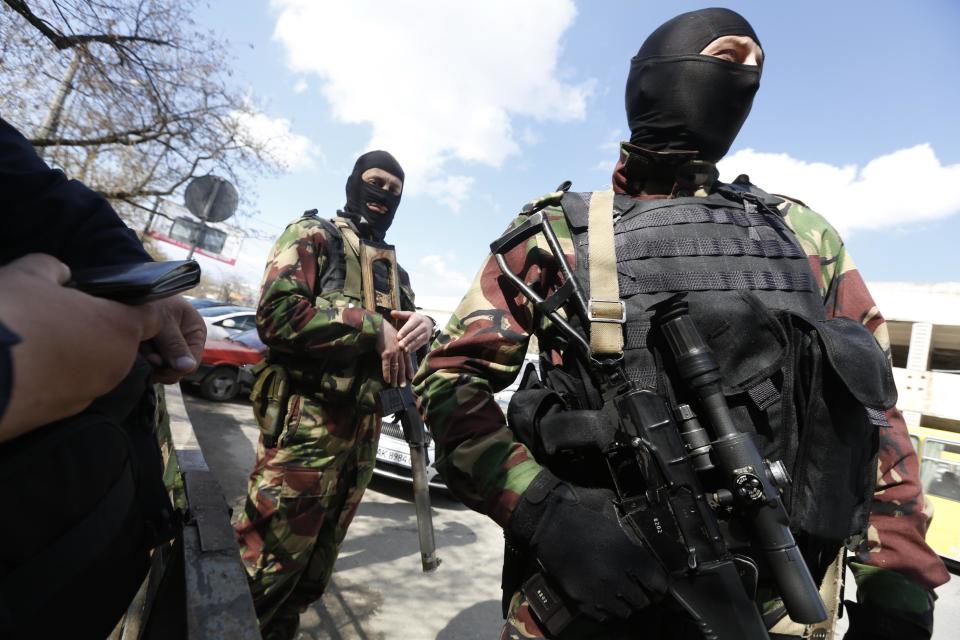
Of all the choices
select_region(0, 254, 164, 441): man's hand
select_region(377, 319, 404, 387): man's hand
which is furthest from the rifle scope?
select_region(377, 319, 404, 387): man's hand

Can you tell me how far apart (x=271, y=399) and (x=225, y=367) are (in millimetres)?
6188

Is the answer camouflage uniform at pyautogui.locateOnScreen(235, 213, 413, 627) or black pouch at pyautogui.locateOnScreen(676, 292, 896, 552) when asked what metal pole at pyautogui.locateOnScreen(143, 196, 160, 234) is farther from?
black pouch at pyautogui.locateOnScreen(676, 292, 896, 552)

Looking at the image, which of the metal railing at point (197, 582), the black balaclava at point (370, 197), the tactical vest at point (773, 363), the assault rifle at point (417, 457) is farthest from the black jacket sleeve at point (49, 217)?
the black balaclava at point (370, 197)

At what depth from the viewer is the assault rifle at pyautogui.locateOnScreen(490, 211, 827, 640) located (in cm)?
102

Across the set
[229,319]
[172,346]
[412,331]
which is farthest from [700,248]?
[229,319]

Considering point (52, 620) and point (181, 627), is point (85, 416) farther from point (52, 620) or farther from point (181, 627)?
point (181, 627)

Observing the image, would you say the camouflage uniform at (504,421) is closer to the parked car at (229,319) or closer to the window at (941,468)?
the window at (941,468)

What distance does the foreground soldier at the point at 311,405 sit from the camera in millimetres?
2268

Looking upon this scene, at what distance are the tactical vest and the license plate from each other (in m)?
4.08

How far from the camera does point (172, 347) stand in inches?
35.9

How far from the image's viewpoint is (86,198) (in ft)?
2.82

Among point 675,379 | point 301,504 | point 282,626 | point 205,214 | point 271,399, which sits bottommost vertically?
point 282,626

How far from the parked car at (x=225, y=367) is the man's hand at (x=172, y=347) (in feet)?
23.8

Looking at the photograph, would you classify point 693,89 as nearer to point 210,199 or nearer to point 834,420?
point 834,420
